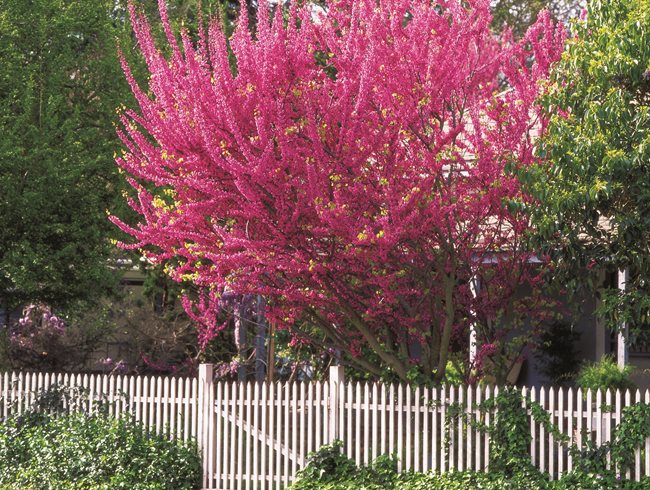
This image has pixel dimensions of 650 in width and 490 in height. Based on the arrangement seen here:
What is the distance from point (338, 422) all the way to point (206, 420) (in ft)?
4.96

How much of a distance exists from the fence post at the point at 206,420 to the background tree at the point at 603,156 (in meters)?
3.83

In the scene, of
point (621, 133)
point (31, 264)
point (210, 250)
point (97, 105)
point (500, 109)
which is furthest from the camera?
point (97, 105)

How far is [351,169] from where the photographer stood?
982cm

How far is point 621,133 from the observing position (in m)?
9.33

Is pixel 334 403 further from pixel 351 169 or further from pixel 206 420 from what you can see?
pixel 351 169

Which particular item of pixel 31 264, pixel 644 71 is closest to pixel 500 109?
pixel 644 71

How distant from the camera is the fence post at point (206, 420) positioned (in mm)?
11047

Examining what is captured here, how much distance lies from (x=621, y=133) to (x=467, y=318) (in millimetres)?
2909

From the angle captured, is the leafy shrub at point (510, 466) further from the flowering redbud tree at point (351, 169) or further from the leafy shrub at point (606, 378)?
the leafy shrub at point (606, 378)

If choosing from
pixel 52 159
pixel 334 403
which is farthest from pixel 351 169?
pixel 52 159

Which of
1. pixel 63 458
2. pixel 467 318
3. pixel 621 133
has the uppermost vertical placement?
pixel 621 133

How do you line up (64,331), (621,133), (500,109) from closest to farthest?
(621,133) → (500,109) → (64,331)

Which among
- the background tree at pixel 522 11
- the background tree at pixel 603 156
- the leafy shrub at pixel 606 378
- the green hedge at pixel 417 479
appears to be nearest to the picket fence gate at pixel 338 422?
the green hedge at pixel 417 479

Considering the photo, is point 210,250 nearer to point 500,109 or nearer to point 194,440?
point 194,440
